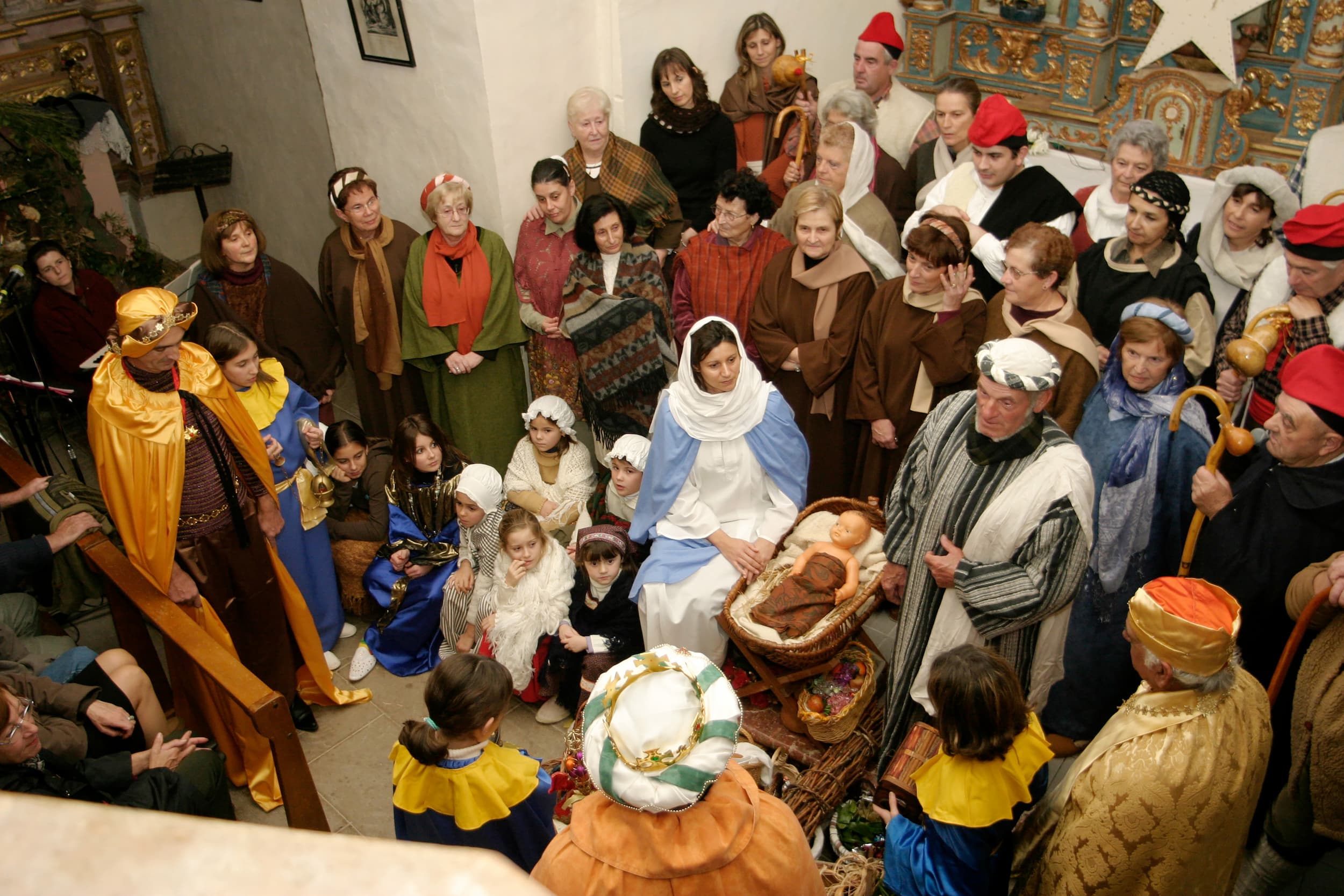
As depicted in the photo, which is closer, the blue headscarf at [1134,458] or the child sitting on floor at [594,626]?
the blue headscarf at [1134,458]

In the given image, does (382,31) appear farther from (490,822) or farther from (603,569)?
(490,822)

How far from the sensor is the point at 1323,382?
3068mm

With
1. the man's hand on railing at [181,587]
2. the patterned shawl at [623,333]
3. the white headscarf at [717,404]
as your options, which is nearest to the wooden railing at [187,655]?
the man's hand on railing at [181,587]

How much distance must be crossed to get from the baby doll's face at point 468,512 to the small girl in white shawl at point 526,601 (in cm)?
24

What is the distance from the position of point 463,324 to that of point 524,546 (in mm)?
1736

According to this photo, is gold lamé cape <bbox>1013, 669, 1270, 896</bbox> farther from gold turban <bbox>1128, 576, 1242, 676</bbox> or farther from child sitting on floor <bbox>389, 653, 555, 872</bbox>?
child sitting on floor <bbox>389, 653, 555, 872</bbox>

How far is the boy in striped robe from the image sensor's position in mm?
3432

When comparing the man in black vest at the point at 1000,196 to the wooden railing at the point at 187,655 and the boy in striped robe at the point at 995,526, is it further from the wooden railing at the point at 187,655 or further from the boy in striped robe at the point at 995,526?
the wooden railing at the point at 187,655

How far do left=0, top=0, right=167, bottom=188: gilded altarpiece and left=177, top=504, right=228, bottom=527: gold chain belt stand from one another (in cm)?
558

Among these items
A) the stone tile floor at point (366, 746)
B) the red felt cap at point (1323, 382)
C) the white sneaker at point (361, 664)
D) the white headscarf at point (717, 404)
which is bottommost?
the stone tile floor at point (366, 746)

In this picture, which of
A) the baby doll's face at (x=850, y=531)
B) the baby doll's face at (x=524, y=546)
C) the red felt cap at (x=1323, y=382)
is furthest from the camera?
the baby doll's face at (x=524, y=546)

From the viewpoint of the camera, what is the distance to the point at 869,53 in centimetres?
625

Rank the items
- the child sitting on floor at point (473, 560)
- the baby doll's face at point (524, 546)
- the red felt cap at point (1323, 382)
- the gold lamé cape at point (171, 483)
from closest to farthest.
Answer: the red felt cap at point (1323, 382) < the gold lamé cape at point (171, 483) < the baby doll's face at point (524, 546) < the child sitting on floor at point (473, 560)

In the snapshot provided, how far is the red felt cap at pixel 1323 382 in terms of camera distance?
10.0 feet
